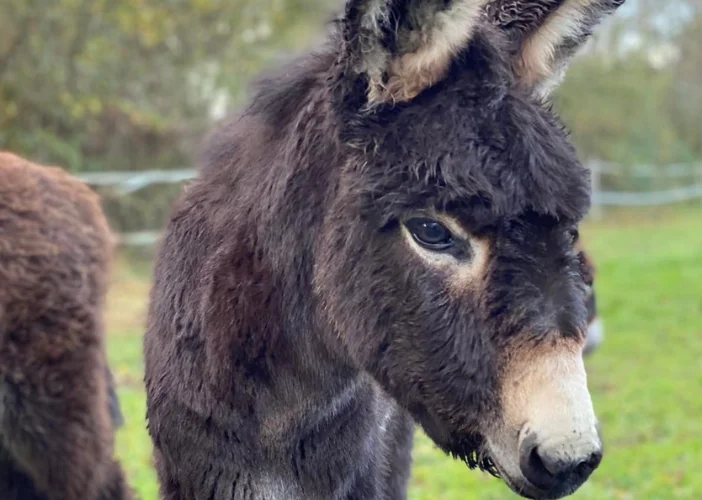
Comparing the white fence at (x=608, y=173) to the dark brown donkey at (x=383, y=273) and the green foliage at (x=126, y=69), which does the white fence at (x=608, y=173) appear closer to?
the green foliage at (x=126, y=69)

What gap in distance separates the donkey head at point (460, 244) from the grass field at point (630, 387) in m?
2.87

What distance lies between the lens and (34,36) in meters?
10.5

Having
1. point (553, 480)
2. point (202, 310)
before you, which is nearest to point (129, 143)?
point (202, 310)

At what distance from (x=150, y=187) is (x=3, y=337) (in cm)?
1063

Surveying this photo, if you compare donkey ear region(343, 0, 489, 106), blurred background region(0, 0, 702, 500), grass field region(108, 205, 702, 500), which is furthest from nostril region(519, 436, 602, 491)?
blurred background region(0, 0, 702, 500)

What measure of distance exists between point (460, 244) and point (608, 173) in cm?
2157

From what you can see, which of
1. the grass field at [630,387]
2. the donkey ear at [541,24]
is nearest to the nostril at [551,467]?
the donkey ear at [541,24]

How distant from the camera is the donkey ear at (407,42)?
2.04m

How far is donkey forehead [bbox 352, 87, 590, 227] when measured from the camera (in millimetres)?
1928

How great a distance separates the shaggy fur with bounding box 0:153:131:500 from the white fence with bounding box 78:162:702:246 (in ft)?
29.9

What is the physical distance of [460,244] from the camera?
6.54 ft

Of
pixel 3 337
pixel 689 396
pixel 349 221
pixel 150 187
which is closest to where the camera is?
pixel 349 221

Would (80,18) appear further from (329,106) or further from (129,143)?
(329,106)

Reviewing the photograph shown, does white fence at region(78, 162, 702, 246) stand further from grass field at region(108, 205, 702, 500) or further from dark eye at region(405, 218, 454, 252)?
dark eye at region(405, 218, 454, 252)
